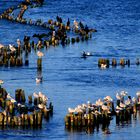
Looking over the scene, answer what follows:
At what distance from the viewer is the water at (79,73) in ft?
172

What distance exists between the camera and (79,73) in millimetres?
70875

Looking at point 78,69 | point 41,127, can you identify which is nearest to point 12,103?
point 41,127

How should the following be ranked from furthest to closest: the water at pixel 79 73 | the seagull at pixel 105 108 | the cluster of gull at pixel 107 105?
the seagull at pixel 105 108 < the cluster of gull at pixel 107 105 < the water at pixel 79 73

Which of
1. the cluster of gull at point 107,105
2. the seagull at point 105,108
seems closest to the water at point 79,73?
the seagull at point 105,108

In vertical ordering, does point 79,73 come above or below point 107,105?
above

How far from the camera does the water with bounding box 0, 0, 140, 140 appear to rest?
52.3m

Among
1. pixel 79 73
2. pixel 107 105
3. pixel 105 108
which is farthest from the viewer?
pixel 79 73

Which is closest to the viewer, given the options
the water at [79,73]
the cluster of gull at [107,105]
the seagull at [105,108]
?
the water at [79,73]

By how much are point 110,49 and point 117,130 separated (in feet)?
103

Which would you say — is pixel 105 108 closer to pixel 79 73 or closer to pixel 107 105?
pixel 107 105

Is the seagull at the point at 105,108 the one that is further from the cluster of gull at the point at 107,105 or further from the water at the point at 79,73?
the water at the point at 79,73

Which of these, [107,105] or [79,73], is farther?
[79,73]

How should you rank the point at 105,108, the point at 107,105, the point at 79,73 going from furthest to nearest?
the point at 79,73 → the point at 107,105 → the point at 105,108

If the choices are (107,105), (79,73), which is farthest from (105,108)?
(79,73)
